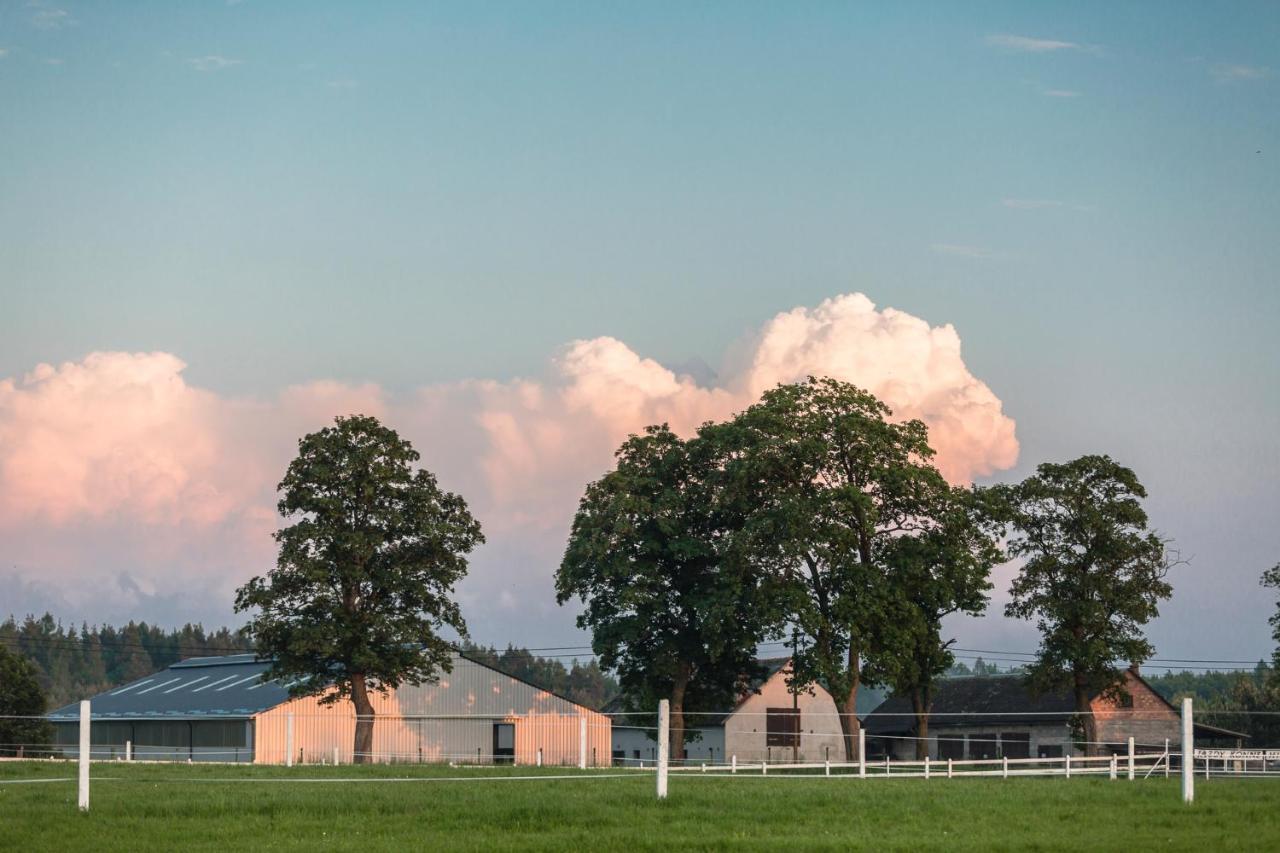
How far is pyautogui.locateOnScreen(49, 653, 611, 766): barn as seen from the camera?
212 ft

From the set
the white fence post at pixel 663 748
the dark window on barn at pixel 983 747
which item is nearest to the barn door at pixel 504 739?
the dark window on barn at pixel 983 747

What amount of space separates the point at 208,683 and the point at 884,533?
38.8 meters

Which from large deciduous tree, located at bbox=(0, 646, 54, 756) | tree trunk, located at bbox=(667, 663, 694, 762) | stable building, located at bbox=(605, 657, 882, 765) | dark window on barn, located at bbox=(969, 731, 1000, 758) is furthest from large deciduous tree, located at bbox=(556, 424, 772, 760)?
large deciduous tree, located at bbox=(0, 646, 54, 756)

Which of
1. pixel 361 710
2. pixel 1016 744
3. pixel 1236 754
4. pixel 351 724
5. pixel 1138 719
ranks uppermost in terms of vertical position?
pixel 1236 754

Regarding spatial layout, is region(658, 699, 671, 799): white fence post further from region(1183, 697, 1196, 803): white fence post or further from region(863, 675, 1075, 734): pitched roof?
region(863, 675, 1075, 734): pitched roof

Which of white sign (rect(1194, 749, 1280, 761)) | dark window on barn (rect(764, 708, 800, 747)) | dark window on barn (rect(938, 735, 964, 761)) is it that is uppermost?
white sign (rect(1194, 749, 1280, 761))

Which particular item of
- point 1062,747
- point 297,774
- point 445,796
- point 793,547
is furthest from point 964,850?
point 1062,747

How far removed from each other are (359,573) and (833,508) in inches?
762

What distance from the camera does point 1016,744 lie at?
255 ft

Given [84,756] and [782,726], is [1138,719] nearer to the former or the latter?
[782,726]

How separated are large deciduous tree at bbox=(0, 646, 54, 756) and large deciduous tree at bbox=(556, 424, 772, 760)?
30.6 m

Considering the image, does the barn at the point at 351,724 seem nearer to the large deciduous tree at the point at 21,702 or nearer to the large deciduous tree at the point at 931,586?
the large deciduous tree at the point at 21,702

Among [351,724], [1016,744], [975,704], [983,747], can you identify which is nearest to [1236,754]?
[351,724]

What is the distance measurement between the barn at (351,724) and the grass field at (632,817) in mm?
38316
